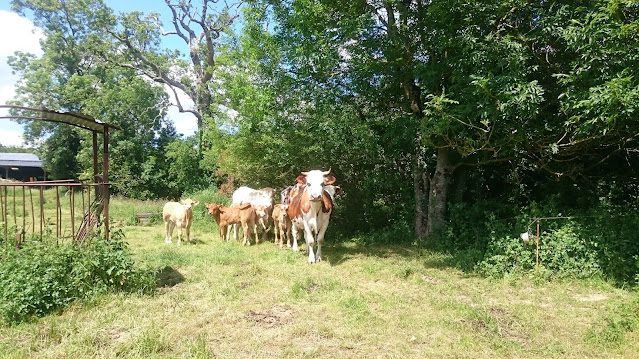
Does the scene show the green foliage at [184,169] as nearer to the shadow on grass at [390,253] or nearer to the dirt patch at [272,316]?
the shadow on grass at [390,253]

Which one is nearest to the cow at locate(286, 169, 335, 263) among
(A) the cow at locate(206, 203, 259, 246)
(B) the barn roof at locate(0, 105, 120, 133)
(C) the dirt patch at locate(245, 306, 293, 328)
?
(A) the cow at locate(206, 203, 259, 246)

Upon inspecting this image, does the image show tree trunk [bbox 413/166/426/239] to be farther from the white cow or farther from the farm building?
the farm building

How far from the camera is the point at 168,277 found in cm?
784

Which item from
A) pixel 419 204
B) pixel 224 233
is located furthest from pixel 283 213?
pixel 419 204

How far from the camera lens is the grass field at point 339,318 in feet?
15.6

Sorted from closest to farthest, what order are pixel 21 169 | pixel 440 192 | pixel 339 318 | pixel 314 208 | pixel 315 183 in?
1. pixel 339 318
2. pixel 315 183
3. pixel 314 208
4. pixel 440 192
5. pixel 21 169

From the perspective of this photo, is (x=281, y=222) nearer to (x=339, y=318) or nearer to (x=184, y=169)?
(x=339, y=318)

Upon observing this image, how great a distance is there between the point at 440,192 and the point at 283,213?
4.02m

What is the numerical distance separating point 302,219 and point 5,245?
18.6 feet

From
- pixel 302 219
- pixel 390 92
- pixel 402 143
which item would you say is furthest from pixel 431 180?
pixel 302 219

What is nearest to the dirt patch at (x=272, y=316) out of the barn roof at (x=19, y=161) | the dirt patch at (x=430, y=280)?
the dirt patch at (x=430, y=280)

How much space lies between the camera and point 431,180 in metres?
11.6

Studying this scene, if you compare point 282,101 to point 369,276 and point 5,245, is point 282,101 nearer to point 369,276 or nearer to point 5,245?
point 369,276

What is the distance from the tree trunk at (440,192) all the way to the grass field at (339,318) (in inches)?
95.6
